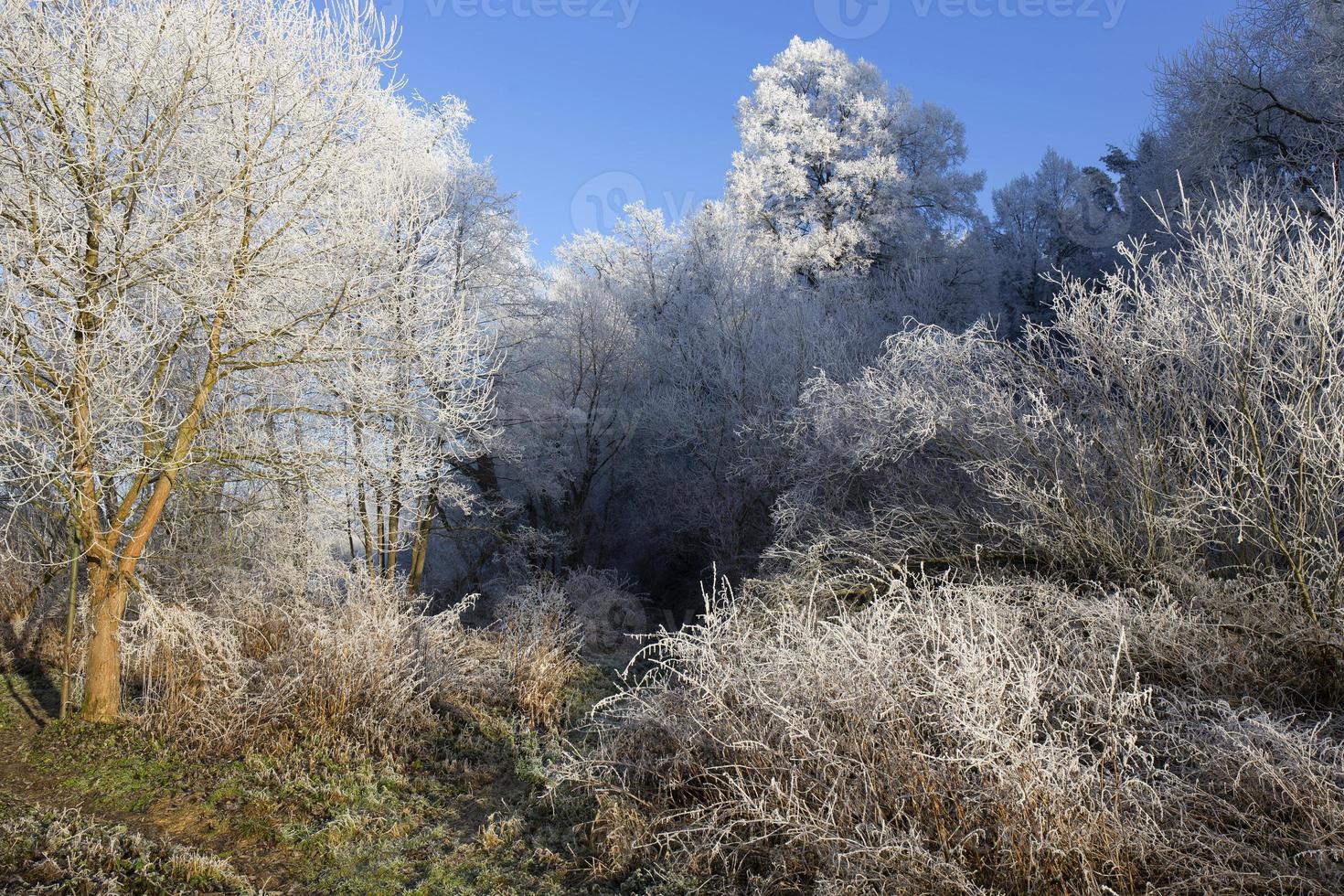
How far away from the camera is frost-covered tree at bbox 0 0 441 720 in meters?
5.39

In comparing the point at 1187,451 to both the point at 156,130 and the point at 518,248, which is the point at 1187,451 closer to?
the point at 156,130

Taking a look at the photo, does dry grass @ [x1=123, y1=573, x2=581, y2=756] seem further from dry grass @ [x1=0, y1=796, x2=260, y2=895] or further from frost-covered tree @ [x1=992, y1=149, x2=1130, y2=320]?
frost-covered tree @ [x1=992, y1=149, x2=1130, y2=320]

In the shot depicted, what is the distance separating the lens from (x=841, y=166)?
21109 mm

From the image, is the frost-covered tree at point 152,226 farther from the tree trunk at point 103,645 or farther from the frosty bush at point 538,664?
the frosty bush at point 538,664

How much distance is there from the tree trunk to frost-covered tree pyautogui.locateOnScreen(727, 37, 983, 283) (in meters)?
17.4

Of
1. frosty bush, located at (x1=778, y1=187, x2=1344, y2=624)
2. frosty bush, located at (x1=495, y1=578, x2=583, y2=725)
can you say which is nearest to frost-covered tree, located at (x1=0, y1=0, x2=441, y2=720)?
frosty bush, located at (x1=495, y1=578, x2=583, y2=725)

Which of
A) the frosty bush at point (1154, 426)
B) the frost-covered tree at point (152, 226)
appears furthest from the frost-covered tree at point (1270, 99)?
the frost-covered tree at point (152, 226)

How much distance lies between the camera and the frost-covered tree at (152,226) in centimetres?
539

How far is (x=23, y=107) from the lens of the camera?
5.67 metres

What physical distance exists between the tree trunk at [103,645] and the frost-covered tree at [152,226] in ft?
0.04

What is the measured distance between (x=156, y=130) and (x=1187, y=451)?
8002 millimetres

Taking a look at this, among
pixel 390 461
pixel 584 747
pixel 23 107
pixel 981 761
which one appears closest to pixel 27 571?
pixel 390 461

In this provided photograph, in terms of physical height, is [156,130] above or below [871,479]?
above

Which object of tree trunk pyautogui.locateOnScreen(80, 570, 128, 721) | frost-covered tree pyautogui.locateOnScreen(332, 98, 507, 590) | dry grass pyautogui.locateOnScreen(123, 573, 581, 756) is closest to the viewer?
dry grass pyautogui.locateOnScreen(123, 573, 581, 756)
